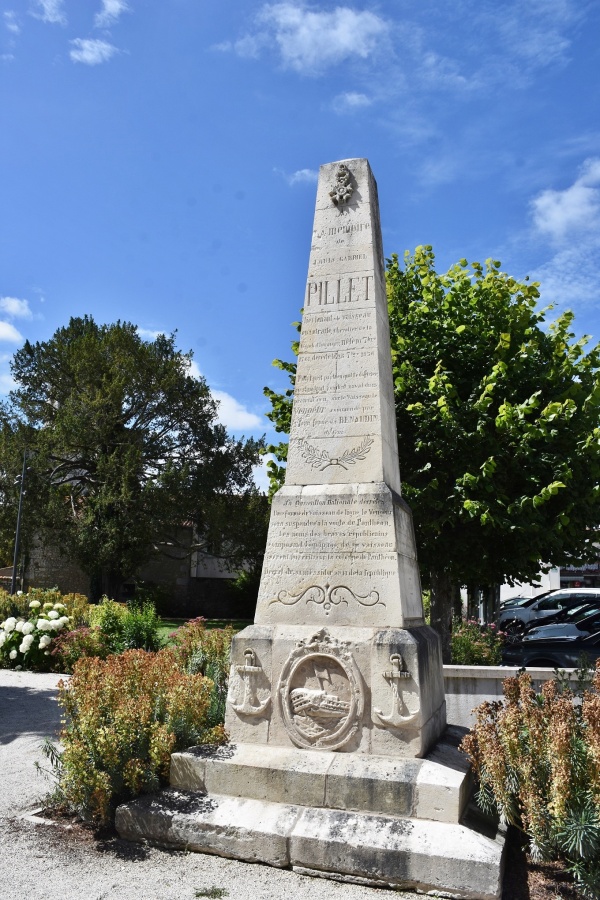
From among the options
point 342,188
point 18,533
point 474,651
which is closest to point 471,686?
point 474,651

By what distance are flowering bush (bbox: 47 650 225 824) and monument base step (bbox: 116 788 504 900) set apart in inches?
9.2

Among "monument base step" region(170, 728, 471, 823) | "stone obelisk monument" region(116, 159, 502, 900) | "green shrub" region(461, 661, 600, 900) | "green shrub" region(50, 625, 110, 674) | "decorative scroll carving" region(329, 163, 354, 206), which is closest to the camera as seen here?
"green shrub" region(461, 661, 600, 900)

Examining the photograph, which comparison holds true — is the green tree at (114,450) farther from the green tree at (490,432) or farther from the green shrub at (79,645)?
the green tree at (490,432)

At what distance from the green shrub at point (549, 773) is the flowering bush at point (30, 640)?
11.0 metres

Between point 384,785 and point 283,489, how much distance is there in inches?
95.7

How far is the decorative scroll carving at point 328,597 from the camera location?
5312 mm

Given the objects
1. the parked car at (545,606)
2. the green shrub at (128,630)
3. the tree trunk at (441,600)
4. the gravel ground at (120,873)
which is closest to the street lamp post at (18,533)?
the green shrub at (128,630)

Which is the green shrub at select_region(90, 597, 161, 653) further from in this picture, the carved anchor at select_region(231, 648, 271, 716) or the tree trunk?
the carved anchor at select_region(231, 648, 271, 716)

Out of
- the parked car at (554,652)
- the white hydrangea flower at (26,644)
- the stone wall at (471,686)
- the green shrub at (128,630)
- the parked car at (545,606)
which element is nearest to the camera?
the stone wall at (471,686)

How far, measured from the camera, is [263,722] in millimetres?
5312

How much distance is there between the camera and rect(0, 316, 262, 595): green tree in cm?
2509

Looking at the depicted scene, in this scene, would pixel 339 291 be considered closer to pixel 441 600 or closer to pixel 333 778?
pixel 333 778

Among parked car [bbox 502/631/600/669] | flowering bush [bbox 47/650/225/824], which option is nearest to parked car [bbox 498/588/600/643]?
parked car [bbox 502/631/600/669]

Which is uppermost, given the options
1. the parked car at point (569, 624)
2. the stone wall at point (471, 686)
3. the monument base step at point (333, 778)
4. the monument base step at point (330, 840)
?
the parked car at point (569, 624)
